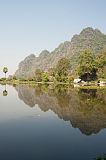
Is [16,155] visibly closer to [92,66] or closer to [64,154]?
[64,154]

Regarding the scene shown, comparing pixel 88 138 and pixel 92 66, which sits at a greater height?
pixel 92 66

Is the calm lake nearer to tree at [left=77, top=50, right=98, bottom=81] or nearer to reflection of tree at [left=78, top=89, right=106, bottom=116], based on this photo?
reflection of tree at [left=78, top=89, right=106, bottom=116]

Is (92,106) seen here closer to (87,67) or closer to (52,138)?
(52,138)

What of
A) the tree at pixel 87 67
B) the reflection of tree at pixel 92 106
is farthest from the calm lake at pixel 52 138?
the tree at pixel 87 67

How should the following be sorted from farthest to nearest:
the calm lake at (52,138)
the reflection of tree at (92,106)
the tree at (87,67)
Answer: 1. the tree at (87,67)
2. the reflection of tree at (92,106)
3. the calm lake at (52,138)

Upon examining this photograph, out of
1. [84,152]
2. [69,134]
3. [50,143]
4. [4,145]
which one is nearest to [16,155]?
[4,145]

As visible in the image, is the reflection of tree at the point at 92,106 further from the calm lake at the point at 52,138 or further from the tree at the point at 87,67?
the tree at the point at 87,67

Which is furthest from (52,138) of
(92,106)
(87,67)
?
(87,67)

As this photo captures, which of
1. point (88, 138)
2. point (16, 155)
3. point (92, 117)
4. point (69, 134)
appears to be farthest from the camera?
point (92, 117)

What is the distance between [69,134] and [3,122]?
7.52 meters

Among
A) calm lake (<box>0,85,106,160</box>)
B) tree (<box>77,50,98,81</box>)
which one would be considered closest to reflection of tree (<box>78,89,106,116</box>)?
calm lake (<box>0,85,106,160</box>)

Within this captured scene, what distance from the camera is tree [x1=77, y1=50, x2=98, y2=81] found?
317ft

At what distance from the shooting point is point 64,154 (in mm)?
9266

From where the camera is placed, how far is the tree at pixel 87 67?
96.6 m
